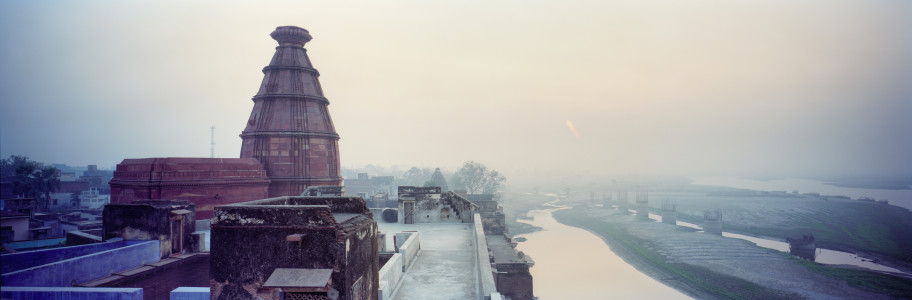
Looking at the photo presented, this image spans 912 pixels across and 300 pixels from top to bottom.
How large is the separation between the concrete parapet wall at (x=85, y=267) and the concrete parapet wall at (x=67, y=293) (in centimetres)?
126

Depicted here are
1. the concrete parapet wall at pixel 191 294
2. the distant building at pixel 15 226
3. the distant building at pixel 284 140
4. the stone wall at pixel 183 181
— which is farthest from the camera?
the distant building at pixel 15 226

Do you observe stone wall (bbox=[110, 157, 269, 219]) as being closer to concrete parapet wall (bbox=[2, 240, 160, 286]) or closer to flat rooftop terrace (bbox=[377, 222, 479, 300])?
concrete parapet wall (bbox=[2, 240, 160, 286])

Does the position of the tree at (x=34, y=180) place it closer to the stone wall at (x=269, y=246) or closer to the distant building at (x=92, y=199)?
the distant building at (x=92, y=199)

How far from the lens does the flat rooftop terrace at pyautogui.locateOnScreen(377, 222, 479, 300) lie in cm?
1066

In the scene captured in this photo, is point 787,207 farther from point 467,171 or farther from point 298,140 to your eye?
point 298,140

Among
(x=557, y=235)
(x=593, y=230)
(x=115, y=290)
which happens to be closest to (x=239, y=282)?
(x=115, y=290)

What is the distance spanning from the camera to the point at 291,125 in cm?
2056

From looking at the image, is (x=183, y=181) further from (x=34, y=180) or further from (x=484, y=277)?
(x=34, y=180)

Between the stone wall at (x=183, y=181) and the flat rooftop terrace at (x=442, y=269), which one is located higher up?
the stone wall at (x=183, y=181)

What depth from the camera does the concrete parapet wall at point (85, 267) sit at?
8.78m

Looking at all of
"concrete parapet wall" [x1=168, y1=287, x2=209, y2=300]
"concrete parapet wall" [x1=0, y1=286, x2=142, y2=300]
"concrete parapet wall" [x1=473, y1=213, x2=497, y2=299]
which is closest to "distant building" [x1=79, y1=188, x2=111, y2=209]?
"concrete parapet wall" [x1=0, y1=286, x2=142, y2=300]

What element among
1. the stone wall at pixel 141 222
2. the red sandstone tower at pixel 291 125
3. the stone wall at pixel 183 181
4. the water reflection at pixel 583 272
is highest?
the red sandstone tower at pixel 291 125

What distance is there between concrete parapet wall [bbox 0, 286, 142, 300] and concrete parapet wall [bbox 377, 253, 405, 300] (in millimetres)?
4861

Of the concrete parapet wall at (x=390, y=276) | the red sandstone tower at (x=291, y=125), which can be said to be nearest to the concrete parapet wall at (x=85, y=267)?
the concrete parapet wall at (x=390, y=276)
